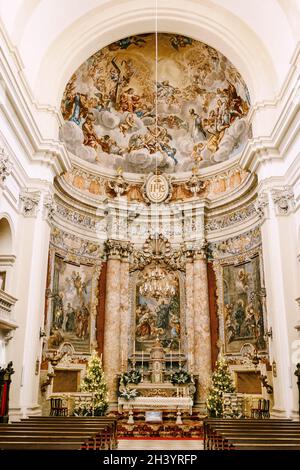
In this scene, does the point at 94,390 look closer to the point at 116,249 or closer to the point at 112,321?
the point at 112,321

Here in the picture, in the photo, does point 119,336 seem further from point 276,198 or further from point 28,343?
point 276,198

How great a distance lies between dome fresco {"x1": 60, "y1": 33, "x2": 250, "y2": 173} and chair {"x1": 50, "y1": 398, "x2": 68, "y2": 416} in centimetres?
926

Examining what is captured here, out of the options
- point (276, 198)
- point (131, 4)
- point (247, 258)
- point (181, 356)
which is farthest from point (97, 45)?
point (181, 356)

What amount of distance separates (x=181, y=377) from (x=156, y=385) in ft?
3.07

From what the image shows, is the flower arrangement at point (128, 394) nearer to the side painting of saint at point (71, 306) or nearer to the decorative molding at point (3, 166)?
the side painting of saint at point (71, 306)

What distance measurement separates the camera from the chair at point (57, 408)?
42.4ft

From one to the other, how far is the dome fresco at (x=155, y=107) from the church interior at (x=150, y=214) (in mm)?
61

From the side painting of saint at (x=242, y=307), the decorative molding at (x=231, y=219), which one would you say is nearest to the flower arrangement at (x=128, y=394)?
the side painting of saint at (x=242, y=307)

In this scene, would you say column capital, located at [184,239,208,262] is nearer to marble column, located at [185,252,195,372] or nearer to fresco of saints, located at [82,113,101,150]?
marble column, located at [185,252,195,372]

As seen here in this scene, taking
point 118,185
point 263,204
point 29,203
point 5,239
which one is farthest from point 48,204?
point 263,204

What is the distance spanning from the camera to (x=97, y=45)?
15227 millimetres

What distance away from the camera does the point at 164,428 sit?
12977mm

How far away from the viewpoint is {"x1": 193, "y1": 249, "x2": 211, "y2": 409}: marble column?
52.2 feet

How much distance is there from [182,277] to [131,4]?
10.2 metres
